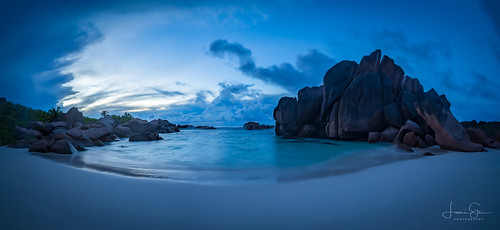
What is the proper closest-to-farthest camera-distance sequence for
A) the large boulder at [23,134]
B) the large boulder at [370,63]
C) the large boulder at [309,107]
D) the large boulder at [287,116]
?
the large boulder at [23,134] < the large boulder at [370,63] < the large boulder at [309,107] < the large boulder at [287,116]

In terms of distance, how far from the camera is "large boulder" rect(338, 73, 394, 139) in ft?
71.1

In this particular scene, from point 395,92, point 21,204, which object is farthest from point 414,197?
point 395,92

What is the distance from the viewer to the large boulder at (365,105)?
21672mm

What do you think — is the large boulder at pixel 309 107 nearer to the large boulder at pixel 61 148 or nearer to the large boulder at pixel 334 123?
the large boulder at pixel 334 123

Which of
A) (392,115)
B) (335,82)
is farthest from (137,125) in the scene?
(392,115)

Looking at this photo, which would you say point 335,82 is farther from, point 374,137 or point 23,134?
point 23,134

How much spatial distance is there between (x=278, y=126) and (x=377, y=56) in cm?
1887

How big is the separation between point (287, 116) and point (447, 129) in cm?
2290

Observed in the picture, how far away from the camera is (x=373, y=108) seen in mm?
21812

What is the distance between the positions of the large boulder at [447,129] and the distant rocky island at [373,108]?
1.8 inches

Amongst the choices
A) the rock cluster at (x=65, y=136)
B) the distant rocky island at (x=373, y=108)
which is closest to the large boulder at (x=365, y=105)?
the distant rocky island at (x=373, y=108)

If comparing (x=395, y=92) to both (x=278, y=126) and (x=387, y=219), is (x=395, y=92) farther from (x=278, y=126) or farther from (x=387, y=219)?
(x=387, y=219)

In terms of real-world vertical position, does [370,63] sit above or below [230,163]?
above

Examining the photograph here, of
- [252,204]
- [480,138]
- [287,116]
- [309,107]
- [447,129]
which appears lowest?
[252,204]
